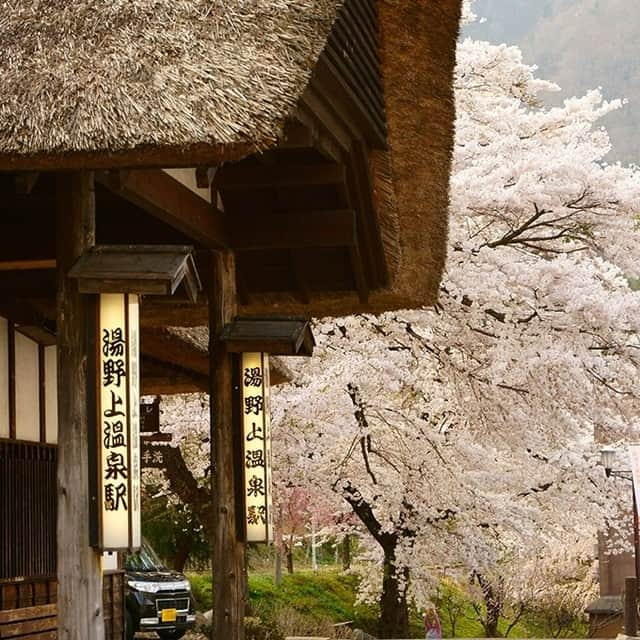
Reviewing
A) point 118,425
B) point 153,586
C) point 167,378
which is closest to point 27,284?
point 167,378

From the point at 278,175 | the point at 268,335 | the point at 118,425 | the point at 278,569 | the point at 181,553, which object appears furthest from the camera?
the point at 278,569

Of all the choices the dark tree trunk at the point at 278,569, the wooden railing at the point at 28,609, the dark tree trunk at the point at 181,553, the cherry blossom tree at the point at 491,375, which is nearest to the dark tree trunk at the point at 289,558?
the dark tree trunk at the point at 278,569

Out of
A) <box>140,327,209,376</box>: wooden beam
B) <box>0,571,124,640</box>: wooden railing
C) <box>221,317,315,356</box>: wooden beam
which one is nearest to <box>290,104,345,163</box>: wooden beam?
<box>221,317,315,356</box>: wooden beam

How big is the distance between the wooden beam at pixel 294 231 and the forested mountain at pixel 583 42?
67.5 m

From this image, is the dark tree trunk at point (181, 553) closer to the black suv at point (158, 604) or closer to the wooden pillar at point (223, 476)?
the black suv at point (158, 604)

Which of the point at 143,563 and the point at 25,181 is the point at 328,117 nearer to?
the point at 25,181

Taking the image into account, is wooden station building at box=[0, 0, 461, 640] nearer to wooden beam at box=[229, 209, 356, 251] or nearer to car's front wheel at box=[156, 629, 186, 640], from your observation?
wooden beam at box=[229, 209, 356, 251]

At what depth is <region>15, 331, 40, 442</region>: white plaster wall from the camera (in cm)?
678

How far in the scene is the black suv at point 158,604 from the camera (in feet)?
44.4

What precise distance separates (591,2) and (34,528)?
86.1m

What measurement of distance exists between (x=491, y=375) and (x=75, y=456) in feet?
28.7

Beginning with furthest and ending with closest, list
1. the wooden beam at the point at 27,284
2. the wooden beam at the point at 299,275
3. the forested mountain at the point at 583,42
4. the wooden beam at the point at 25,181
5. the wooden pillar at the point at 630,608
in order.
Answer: the forested mountain at the point at 583,42, the wooden pillar at the point at 630,608, the wooden beam at the point at 299,275, the wooden beam at the point at 27,284, the wooden beam at the point at 25,181

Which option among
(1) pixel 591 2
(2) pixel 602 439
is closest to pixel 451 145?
(2) pixel 602 439

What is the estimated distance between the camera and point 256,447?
6.04 metres
